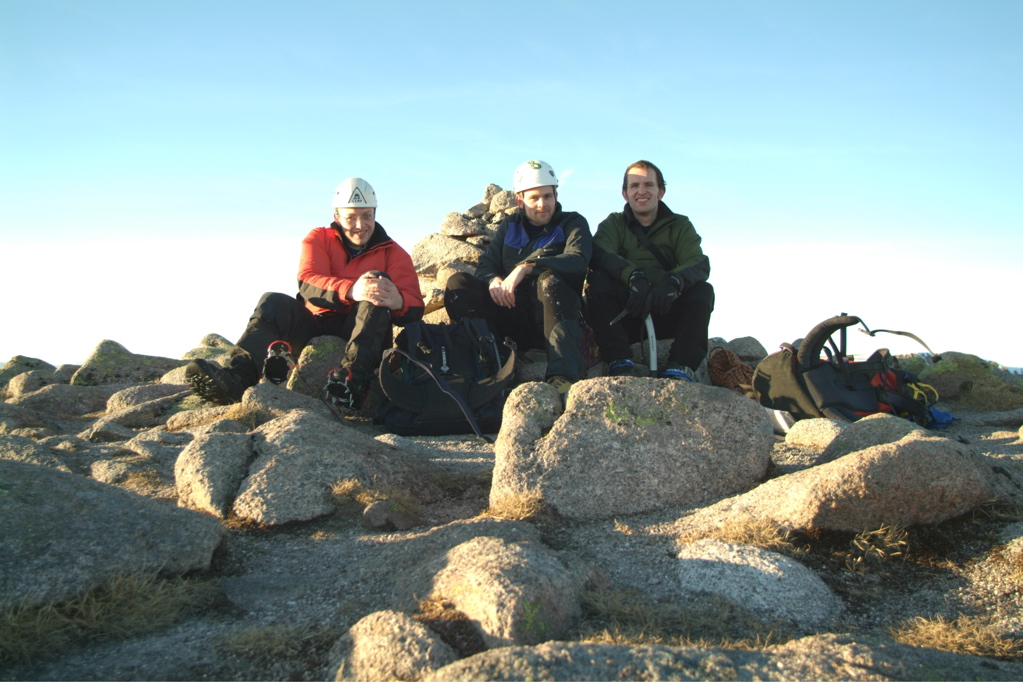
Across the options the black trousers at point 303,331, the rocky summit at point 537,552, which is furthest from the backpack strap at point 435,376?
the rocky summit at point 537,552

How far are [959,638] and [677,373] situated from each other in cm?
475

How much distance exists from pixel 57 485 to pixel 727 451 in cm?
401

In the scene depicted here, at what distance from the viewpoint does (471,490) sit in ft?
18.5

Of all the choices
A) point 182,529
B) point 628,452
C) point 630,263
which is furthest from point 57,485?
point 630,263

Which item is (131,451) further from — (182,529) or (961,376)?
(961,376)

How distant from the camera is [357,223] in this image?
351 inches

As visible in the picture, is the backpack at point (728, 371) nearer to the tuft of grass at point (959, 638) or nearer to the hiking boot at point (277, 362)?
the hiking boot at point (277, 362)

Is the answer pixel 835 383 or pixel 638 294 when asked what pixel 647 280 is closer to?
pixel 638 294

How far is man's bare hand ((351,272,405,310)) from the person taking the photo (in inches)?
322

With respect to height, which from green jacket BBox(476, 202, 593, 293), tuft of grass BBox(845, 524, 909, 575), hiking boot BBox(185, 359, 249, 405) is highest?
green jacket BBox(476, 202, 593, 293)

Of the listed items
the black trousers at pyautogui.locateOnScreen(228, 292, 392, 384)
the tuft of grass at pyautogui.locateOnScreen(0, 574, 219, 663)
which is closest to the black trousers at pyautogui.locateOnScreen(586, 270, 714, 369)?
the black trousers at pyautogui.locateOnScreen(228, 292, 392, 384)

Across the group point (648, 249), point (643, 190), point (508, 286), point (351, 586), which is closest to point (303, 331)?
point (508, 286)

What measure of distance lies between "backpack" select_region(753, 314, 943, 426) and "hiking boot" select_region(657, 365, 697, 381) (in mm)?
772

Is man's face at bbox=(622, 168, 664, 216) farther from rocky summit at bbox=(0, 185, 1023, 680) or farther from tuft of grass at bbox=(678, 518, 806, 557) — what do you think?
tuft of grass at bbox=(678, 518, 806, 557)
